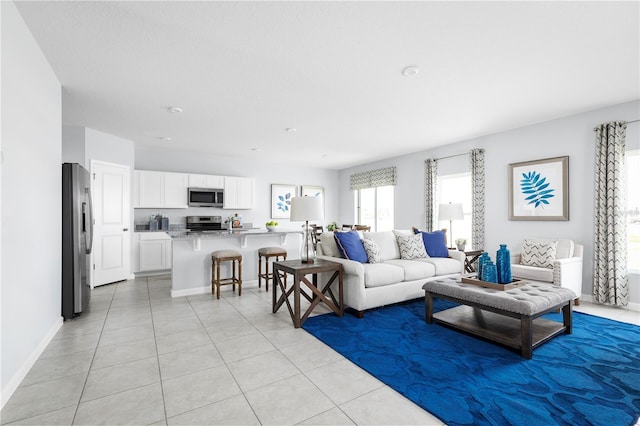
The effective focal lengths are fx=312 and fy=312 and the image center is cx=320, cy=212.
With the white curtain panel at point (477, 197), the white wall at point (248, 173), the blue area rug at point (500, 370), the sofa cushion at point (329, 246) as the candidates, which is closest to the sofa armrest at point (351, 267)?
the sofa cushion at point (329, 246)

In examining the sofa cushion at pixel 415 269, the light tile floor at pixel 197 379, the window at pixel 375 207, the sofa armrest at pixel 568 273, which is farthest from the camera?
the window at pixel 375 207

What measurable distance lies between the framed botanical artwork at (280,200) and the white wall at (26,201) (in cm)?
516

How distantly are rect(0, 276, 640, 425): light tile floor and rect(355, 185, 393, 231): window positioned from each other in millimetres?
4712

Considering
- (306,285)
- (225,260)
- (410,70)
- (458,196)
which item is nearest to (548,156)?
(458,196)

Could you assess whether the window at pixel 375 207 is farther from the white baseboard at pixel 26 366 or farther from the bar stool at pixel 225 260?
the white baseboard at pixel 26 366

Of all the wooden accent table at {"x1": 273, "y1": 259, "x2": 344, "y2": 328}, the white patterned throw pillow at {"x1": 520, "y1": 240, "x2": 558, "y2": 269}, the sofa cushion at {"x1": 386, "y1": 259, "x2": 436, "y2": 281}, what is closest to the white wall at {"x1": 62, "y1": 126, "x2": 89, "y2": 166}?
the wooden accent table at {"x1": 273, "y1": 259, "x2": 344, "y2": 328}

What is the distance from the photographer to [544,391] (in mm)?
1993

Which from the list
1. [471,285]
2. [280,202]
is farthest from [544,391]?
[280,202]

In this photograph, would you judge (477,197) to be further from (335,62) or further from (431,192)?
(335,62)

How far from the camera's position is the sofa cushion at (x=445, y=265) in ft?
14.0

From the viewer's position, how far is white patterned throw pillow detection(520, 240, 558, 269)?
414cm

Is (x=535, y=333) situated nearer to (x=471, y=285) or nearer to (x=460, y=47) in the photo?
(x=471, y=285)

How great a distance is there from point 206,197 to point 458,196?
17.1 feet

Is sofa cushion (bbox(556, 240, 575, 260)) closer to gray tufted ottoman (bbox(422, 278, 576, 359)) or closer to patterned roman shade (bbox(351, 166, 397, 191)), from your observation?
gray tufted ottoman (bbox(422, 278, 576, 359))
